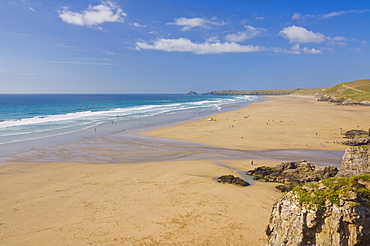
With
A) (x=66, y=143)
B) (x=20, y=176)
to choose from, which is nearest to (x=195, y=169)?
(x=20, y=176)

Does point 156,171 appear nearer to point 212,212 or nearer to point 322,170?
point 212,212

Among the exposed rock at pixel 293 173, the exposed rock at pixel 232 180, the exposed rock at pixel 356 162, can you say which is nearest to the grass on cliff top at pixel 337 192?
the exposed rock at pixel 356 162

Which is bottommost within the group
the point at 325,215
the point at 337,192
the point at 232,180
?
the point at 232,180

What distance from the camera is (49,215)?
43.8ft

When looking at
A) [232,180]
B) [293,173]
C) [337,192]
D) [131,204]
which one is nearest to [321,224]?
[337,192]

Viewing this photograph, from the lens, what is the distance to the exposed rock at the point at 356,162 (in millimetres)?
12422

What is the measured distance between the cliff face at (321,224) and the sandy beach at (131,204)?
3.73 meters

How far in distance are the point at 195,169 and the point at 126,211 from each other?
8.71 metres

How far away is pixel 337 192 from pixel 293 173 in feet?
40.1

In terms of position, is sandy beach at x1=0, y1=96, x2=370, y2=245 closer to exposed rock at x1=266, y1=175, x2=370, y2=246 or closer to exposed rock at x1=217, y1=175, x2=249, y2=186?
→ exposed rock at x1=217, y1=175, x2=249, y2=186

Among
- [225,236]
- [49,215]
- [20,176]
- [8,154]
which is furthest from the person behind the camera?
[8,154]

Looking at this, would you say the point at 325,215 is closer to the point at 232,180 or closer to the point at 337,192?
the point at 337,192

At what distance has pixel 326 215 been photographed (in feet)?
22.7

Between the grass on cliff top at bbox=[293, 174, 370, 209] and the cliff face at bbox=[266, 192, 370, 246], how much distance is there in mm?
145
